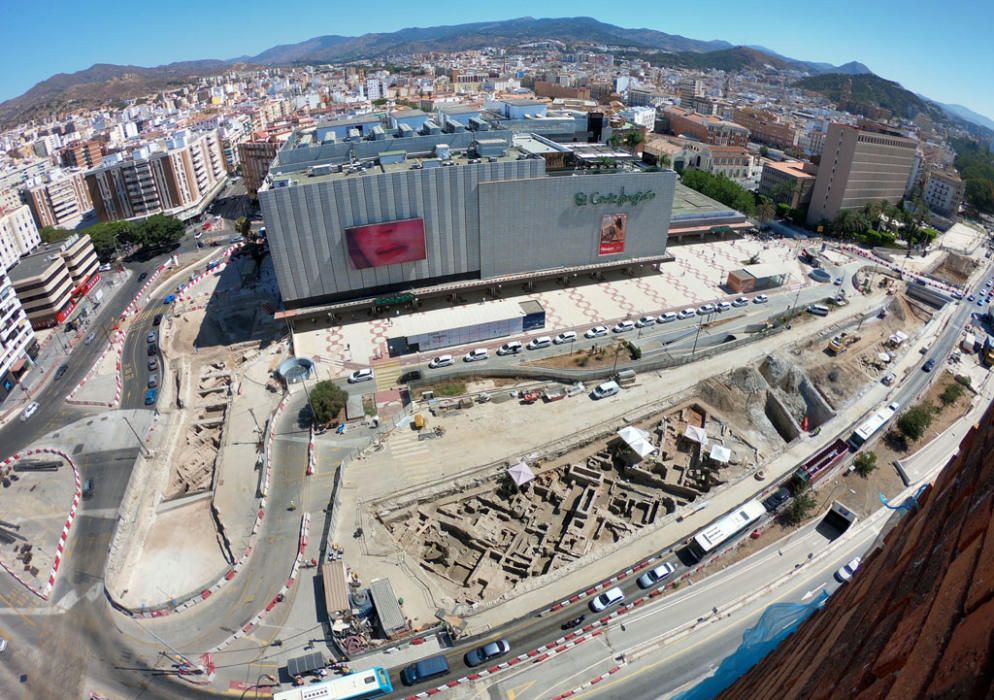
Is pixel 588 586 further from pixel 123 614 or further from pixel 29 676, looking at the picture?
pixel 29 676

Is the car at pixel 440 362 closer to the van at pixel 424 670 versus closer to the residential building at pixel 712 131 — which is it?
the van at pixel 424 670

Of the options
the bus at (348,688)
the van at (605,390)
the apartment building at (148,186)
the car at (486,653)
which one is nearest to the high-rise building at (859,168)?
the van at (605,390)

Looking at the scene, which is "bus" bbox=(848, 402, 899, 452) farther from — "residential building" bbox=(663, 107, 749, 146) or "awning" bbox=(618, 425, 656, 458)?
"residential building" bbox=(663, 107, 749, 146)

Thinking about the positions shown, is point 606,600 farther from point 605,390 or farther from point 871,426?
point 871,426

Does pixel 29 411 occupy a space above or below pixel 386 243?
below

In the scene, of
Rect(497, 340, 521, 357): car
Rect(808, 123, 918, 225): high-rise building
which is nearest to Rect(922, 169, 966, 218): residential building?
Rect(808, 123, 918, 225): high-rise building

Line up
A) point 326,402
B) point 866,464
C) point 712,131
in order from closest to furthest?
point 866,464 → point 326,402 → point 712,131

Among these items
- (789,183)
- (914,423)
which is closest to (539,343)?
(914,423)
